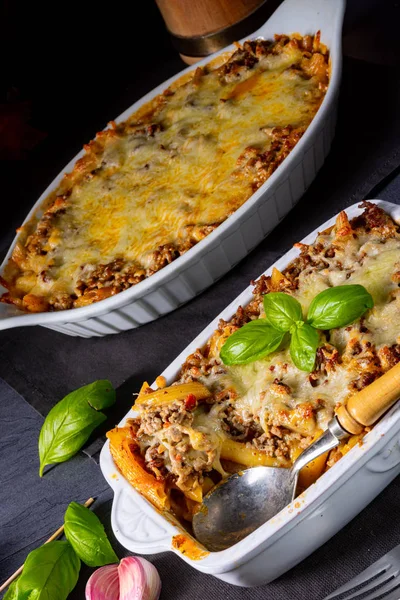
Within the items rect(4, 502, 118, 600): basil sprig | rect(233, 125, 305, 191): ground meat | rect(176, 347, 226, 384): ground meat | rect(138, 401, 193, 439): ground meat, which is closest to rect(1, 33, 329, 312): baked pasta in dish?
rect(233, 125, 305, 191): ground meat

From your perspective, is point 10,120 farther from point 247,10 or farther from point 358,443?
point 358,443

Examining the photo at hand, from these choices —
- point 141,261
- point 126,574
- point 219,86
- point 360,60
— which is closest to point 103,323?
point 141,261

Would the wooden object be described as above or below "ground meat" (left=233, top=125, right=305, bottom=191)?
above

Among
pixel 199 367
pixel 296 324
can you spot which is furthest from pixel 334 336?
pixel 199 367

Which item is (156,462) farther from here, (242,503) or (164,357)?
(164,357)

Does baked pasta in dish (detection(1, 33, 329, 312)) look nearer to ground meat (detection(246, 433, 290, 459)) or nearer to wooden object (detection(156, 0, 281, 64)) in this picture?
wooden object (detection(156, 0, 281, 64))

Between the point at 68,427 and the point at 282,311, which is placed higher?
the point at 282,311
